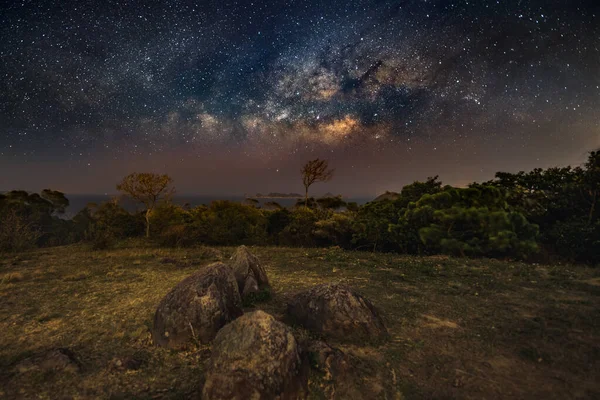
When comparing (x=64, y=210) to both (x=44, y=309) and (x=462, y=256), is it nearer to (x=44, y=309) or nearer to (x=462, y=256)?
(x=44, y=309)


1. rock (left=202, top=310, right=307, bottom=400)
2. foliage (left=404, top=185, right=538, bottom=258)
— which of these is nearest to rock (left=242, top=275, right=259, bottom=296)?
rock (left=202, top=310, right=307, bottom=400)

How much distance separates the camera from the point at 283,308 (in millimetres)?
9805

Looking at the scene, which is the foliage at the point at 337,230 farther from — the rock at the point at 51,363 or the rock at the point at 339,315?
the rock at the point at 51,363

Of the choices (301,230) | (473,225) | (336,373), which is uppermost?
(473,225)

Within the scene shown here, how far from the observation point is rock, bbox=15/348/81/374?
6184 mm

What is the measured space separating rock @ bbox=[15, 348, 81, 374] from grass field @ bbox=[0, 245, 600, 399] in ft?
0.30

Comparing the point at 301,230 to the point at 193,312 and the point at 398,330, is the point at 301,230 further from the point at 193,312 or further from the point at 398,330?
the point at 193,312

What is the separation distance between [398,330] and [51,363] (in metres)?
8.02

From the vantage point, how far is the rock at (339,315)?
24.9 feet

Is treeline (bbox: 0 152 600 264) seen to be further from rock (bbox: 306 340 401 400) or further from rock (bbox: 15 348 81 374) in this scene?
rock (bbox: 15 348 81 374)

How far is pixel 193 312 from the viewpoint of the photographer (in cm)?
747

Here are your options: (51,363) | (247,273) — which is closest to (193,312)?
(51,363)

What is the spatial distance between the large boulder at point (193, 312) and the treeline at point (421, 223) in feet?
50.0

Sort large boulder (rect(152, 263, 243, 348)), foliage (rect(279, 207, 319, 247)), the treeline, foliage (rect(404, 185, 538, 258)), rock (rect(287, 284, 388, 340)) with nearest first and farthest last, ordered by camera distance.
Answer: large boulder (rect(152, 263, 243, 348)), rock (rect(287, 284, 388, 340)), foliage (rect(404, 185, 538, 258)), the treeline, foliage (rect(279, 207, 319, 247))
